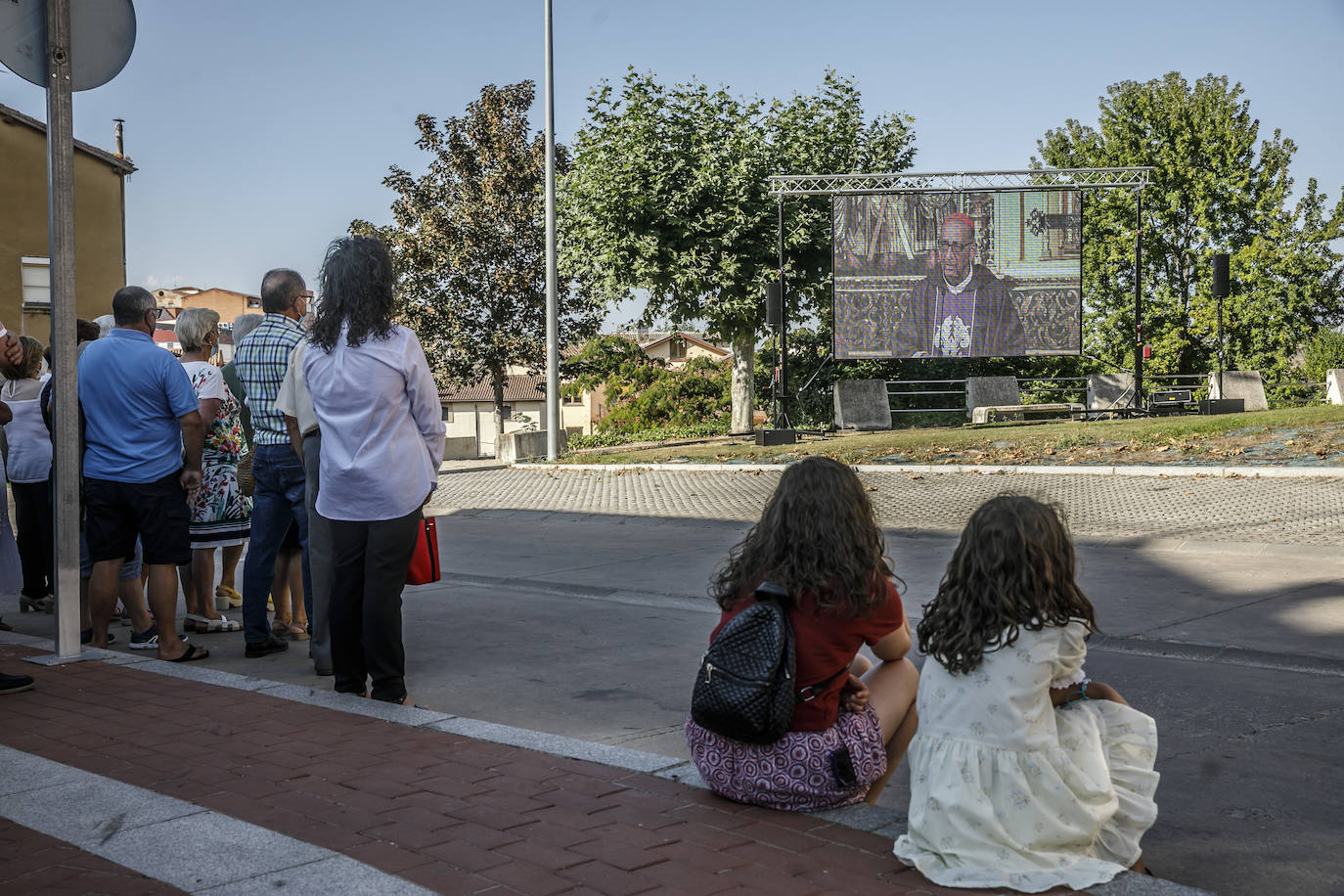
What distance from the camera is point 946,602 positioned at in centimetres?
315

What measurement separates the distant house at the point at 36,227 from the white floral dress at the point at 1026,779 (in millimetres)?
34147

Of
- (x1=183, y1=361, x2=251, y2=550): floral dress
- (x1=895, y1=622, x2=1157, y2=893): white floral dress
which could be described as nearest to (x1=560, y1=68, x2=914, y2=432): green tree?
(x1=183, y1=361, x2=251, y2=550): floral dress

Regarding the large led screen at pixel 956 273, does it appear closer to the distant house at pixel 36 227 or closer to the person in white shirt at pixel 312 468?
the person in white shirt at pixel 312 468

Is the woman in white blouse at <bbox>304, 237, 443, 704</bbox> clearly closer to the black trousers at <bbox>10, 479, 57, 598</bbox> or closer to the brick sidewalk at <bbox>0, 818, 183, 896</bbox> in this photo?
the brick sidewalk at <bbox>0, 818, 183, 896</bbox>

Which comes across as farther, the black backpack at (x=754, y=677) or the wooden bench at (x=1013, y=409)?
the wooden bench at (x=1013, y=409)

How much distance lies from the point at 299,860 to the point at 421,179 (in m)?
34.0

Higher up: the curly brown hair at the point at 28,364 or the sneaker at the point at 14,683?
the curly brown hair at the point at 28,364

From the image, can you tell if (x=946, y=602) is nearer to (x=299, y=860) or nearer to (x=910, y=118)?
(x=299, y=860)

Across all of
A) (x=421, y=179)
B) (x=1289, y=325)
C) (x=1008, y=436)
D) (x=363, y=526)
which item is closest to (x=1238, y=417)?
(x=1008, y=436)

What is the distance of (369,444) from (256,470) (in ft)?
5.34

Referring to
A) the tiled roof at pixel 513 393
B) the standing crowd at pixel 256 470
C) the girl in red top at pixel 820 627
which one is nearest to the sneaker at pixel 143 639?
the standing crowd at pixel 256 470

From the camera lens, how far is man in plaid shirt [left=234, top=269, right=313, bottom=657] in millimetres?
6105

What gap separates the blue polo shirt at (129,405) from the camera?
604 cm

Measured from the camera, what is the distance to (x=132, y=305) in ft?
20.0
